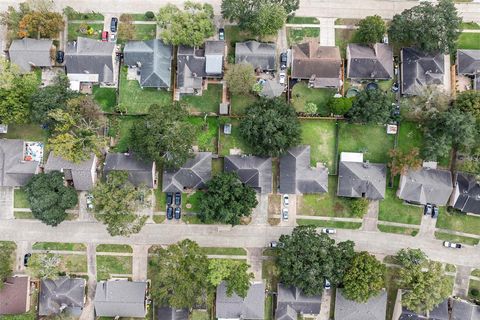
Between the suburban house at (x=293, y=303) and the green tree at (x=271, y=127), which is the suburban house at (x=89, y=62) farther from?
the suburban house at (x=293, y=303)

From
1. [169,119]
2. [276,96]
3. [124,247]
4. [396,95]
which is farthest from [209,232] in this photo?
[396,95]

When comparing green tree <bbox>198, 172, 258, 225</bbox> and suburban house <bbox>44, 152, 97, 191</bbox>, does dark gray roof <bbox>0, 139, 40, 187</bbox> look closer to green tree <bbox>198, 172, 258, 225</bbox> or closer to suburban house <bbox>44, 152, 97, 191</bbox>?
suburban house <bbox>44, 152, 97, 191</bbox>

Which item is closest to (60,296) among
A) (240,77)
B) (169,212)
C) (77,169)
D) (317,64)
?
(77,169)

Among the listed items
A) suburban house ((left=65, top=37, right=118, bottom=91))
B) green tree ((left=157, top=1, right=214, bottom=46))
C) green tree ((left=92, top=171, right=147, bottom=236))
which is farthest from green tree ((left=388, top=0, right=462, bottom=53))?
green tree ((left=92, top=171, right=147, bottom=236))

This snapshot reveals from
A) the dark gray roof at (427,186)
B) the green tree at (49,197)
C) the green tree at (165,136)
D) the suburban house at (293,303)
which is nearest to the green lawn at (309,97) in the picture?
the dark gray roof at (427,186)

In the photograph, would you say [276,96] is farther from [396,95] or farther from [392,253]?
[392,253]
